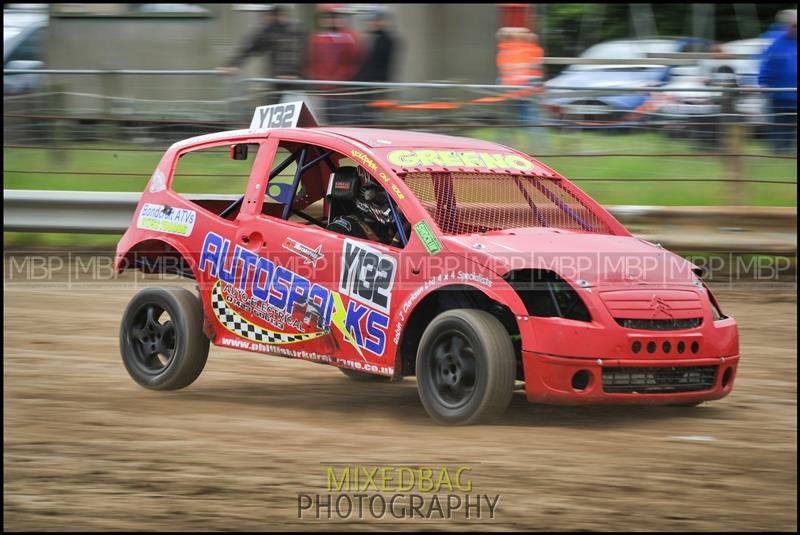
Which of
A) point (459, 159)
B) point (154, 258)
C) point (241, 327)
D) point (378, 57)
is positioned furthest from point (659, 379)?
point (378, 57)

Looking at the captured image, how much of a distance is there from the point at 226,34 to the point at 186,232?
25.4 ft

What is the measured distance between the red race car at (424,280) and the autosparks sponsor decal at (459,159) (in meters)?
0.01

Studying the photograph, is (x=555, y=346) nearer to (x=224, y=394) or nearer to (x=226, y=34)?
(x=224, y=394)

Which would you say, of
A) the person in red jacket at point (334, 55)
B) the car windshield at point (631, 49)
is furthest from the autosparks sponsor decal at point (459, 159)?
the car windshield at point (631, 49)

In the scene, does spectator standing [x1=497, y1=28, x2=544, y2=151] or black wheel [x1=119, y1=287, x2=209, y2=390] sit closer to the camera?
black wheel [x1=119, y1=287, x2=209, y2=390]

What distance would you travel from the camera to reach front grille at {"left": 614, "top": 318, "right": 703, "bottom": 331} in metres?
6.02

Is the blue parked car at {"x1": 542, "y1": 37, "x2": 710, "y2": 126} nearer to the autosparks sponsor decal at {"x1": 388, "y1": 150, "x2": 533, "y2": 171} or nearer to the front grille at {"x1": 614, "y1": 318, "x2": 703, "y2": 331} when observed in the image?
the autosparks sponsor decal at {"x1": 388, "y1": 150, "x2": 533, "y2": 171}

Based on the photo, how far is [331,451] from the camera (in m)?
5.79

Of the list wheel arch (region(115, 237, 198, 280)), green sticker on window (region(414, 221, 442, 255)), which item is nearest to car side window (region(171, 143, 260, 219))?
wheel arch (region(115, 237, 198, 280))

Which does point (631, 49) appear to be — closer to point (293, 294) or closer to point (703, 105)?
point (703, 105)

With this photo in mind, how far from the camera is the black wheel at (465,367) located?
5.96m

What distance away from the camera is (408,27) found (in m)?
14.9

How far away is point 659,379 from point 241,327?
245cm

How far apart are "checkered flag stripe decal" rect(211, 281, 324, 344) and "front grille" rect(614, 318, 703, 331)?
6.03 feet
